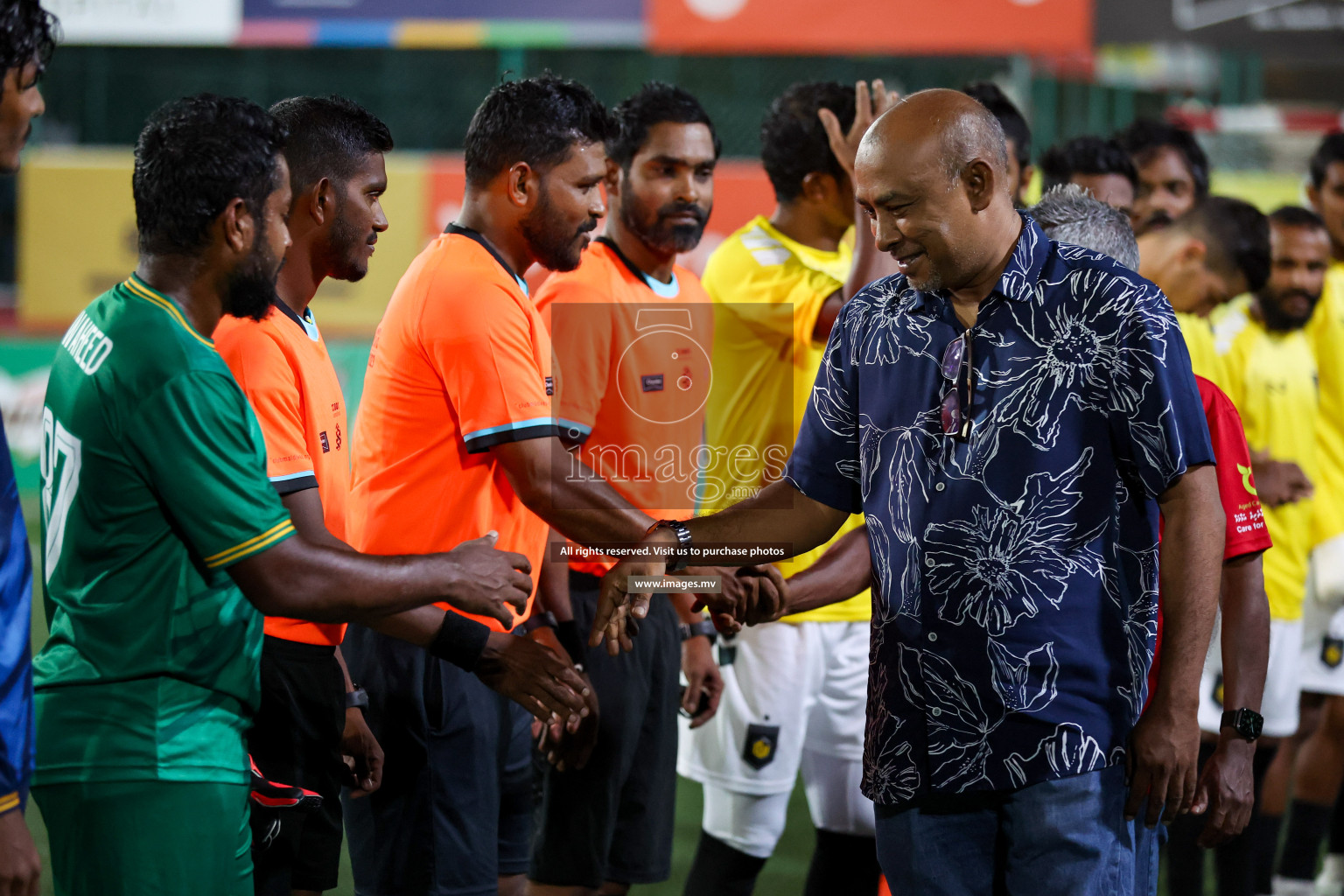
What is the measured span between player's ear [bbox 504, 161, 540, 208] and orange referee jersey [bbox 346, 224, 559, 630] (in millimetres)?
176

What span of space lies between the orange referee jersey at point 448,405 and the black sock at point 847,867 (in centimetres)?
134

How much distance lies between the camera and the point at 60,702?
2111 mm

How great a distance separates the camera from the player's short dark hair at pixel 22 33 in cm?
197

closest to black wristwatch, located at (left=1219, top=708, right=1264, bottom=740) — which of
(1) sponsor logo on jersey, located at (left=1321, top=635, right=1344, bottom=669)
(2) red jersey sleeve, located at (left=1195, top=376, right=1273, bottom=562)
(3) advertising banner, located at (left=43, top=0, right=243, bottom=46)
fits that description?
(2) red jersey sleeve, located at (left=1195, top=376, right=1273, bottom=562)

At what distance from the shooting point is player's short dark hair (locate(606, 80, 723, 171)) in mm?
3799

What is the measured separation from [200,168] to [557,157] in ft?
3.46

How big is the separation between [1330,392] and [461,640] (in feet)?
12.7

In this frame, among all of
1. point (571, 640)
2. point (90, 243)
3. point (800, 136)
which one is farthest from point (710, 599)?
point (90, 243)

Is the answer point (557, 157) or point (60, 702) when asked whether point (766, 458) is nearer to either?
point (557, 157)

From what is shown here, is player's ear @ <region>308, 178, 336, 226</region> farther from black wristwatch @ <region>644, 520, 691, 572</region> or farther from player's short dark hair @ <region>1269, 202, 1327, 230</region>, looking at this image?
player's short dark hair @ <region>1269, 202, 1327, 230</region>

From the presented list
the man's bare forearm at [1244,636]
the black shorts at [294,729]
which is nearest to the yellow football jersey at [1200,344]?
the man's bare forearm at [1244,636]

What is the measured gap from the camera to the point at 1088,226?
283cm

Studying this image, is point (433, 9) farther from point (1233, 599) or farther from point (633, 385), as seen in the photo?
point (1233, 599)

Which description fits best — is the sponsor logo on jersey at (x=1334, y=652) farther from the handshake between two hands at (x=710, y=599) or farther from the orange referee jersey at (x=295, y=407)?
the orange referee jersey at (x=295, y=407)
